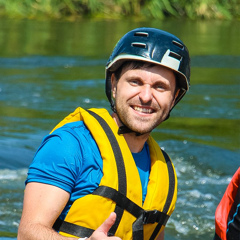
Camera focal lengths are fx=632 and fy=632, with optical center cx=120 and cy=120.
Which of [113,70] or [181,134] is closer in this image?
[113,70]

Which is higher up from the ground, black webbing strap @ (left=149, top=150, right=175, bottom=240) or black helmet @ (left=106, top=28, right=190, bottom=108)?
black helmet @ (left=106, top=28, right=190, bottom=108)

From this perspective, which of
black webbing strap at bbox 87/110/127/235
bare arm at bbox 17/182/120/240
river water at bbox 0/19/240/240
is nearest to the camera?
bare arm at bbox 17/182/120/240

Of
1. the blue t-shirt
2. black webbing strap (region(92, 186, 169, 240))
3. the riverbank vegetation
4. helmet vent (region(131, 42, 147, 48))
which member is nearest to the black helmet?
helmet vent (region(131, 42, 147, 48))

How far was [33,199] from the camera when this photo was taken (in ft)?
9.01

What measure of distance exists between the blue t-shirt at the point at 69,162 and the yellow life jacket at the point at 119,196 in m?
0.03

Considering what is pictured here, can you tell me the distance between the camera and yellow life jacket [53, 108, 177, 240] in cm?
294

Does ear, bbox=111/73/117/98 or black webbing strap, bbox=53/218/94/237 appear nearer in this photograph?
black webbing strap, bbox=53/218/94/237

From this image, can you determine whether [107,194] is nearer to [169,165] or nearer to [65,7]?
[169,165]

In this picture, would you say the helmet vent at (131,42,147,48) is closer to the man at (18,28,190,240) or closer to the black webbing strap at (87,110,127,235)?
the man at (18,28,190,240)

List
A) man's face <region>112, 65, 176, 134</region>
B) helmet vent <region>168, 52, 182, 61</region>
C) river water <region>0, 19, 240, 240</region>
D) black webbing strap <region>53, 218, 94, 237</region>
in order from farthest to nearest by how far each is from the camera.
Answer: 1. river water <region>0, 19, 240, 240</region>
2. helmet vent <region>168, 52, 182, 61</region>
3. man's face <region>112, 65, 176, 134</region>
4. black webbing strap <region>53, 218, 94, 237</region>

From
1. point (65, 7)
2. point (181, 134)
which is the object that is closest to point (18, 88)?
point (181, 134)

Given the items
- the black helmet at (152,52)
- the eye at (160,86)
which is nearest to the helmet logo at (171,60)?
the black helmet at (152,52)

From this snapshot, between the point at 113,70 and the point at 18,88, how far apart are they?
325 inches

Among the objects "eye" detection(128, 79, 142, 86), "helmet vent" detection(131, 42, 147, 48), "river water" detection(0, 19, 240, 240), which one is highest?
"helmet vent" detection(131, 42, 147, 48)
